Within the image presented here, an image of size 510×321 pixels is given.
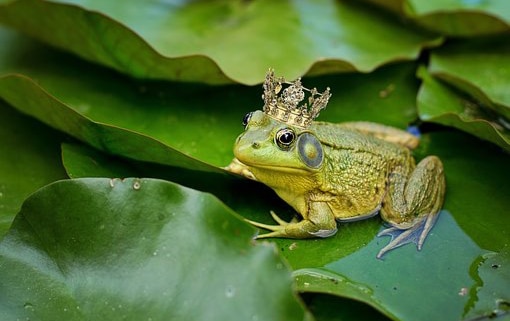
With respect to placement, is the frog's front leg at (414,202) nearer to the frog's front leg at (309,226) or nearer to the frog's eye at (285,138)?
the frog's front leg at (309,226)

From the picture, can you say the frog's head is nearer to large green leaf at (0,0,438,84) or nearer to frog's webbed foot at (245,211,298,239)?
frog's webbed foot at (245,211,298,239)

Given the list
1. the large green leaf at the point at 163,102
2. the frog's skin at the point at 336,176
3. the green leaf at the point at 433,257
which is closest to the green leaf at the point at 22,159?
the large green leaf at the point at 163,102

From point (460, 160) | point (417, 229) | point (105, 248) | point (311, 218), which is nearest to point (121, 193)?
point (105, 248)

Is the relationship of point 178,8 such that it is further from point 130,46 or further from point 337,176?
point 337,176

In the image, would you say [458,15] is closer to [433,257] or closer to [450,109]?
[450,109]

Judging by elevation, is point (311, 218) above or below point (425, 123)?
below

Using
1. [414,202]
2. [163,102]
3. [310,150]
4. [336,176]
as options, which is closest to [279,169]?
[310,150]
